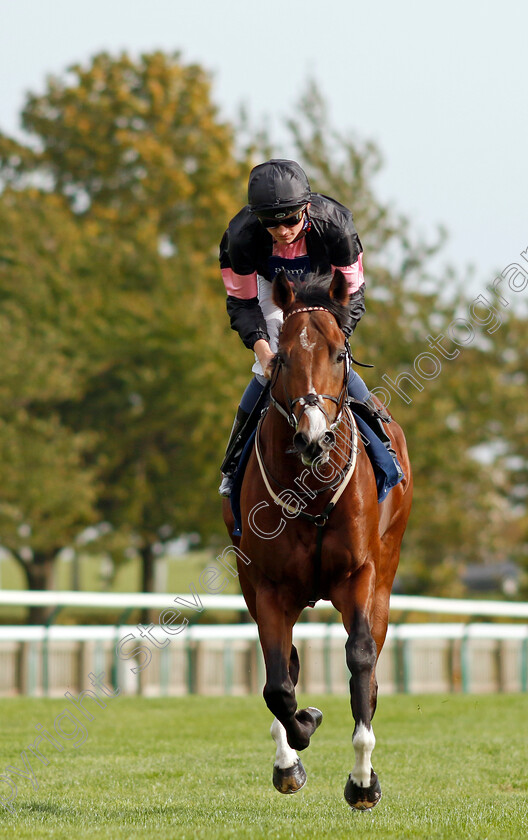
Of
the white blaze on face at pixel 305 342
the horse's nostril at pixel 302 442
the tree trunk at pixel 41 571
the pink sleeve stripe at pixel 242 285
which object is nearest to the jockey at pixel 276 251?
the pink sleeve stripe at pixel 242 285

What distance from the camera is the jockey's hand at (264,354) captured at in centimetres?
641

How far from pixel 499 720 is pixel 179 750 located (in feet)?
15.1

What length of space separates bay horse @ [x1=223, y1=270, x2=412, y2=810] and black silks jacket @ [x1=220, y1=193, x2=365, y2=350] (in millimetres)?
495

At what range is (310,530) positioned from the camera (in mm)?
6289

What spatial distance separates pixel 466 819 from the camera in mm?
5773

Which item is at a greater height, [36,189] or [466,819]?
[36,189]

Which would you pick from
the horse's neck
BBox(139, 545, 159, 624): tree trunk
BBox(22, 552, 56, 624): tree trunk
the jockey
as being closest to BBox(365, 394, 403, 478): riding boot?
the jockey

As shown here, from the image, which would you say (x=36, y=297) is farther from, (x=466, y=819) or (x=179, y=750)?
(x=466, y=819)

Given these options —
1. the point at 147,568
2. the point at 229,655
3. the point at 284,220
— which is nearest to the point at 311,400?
the point at 284,220

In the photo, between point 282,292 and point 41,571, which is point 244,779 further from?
point 41,571

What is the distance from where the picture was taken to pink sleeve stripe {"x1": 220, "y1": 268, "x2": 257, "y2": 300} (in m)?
6.93

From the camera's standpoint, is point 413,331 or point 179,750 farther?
point 413,331

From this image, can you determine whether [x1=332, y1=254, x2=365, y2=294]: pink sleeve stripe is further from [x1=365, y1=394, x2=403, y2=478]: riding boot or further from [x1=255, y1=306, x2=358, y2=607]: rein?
[x1=365, y1=394, x2=403, y2=478]: riding boot

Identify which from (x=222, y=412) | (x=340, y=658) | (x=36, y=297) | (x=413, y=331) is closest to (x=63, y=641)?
(x=340, y=658)
